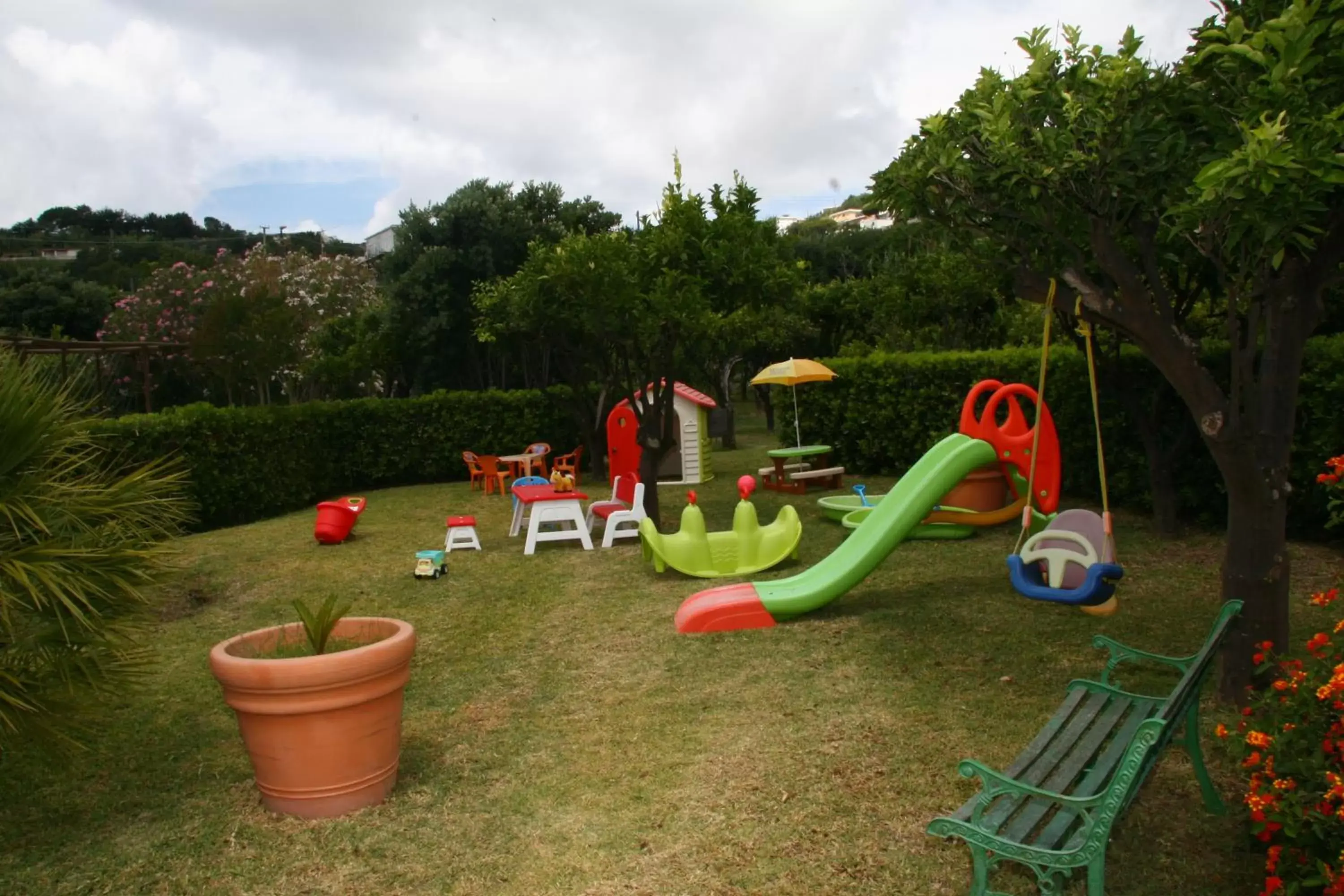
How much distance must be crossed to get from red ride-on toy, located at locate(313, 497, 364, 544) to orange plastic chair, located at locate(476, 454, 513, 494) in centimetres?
473

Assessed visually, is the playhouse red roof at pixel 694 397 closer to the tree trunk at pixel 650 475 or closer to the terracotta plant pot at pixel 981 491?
the tree trunk at pixel 650 475

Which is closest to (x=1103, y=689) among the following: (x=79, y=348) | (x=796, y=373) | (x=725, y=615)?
(x=725, y=615)

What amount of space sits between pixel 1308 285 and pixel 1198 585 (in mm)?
3649

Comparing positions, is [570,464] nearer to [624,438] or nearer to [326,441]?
[624,438]

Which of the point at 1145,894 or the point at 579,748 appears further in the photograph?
the point at 579,748

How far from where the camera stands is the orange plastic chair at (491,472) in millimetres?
17047

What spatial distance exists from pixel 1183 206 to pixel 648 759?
11.4 feet

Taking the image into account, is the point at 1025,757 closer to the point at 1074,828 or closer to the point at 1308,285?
the point at 1074,828

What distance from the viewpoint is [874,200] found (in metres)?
5.84

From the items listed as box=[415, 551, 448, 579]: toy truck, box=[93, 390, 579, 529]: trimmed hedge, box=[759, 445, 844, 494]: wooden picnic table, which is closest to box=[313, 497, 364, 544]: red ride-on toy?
box=[93, 390, 579, 529]: trimmed hedge

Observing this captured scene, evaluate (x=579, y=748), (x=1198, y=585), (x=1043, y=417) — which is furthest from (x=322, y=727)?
(x=1043, y=417)

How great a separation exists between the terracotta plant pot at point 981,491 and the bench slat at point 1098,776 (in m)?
6.95

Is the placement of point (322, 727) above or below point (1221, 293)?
below

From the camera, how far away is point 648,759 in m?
4.77
